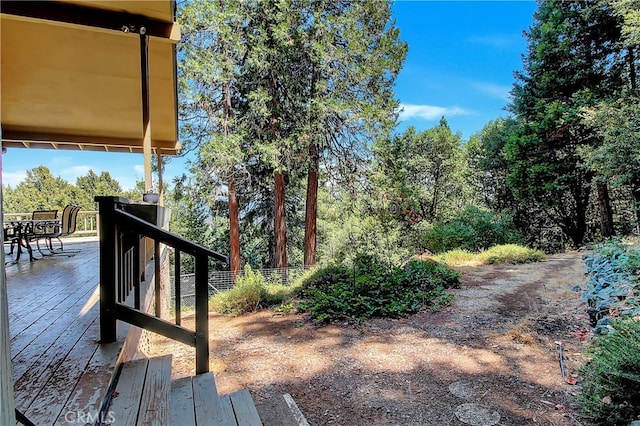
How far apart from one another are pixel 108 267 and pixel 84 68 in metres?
2.85

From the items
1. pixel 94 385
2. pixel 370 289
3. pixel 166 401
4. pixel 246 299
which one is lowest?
pixel 246 299

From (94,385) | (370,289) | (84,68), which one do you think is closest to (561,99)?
(370,289)

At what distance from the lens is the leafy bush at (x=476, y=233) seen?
11.5m

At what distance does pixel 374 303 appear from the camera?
5078 mm

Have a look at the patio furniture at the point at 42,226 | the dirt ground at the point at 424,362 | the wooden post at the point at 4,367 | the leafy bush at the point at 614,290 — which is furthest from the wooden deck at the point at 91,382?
the leafy bush at the point at 614,290

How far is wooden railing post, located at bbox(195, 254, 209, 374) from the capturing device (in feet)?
6.92

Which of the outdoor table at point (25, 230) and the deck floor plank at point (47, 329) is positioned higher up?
the outdoor table at point (25, 230)

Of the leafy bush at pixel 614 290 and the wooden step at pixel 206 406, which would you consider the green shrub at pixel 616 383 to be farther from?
the wooden step at pixel 206 406

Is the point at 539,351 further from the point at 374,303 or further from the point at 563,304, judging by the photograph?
the point at 374,303

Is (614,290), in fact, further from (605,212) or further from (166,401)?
(605,212)

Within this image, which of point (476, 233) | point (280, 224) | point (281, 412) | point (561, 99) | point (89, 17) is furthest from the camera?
point (476, 233)

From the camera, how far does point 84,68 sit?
3602 millimetres

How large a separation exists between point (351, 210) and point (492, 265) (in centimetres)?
431

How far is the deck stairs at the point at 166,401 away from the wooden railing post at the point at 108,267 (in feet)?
0.75
